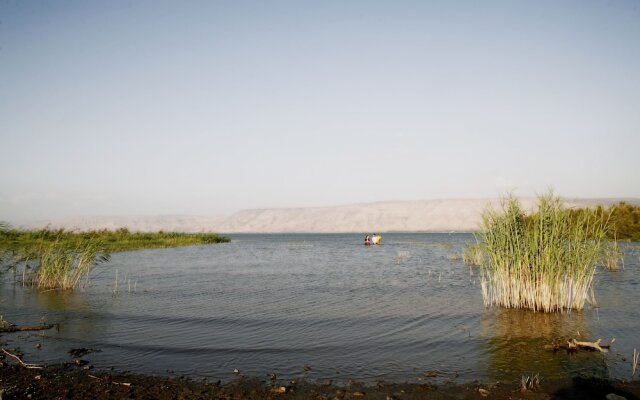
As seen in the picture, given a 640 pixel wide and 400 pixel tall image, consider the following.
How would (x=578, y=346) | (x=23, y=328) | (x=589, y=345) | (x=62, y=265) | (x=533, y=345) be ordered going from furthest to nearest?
(x=62, y=265) → (x=23, y=328) → (x=533, y=345) → (x=578, y=346) → (x=589, y=345)

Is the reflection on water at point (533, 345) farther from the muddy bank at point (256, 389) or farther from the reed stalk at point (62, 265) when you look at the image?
the reed stalk at point (62, 265)

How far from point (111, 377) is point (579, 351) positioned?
11535 mm

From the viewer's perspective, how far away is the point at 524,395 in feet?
28.3

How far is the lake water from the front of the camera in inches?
418

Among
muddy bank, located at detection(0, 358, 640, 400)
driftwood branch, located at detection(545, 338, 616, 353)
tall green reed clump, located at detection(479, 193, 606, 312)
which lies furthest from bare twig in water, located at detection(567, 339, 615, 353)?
tall green reed clump, located at detection(479, 193, 606, 312)

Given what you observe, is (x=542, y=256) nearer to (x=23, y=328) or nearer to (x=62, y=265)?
(x=23, y=328)

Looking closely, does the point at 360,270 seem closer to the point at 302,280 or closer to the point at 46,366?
the point at 302,280

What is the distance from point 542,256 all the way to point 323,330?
8143 mm

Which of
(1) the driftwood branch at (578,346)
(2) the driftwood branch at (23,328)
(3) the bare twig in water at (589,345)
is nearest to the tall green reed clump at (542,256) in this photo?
(1) the driftwood branch at (578,346)

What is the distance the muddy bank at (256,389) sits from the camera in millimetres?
8555

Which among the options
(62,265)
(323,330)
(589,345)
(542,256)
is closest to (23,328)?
(323,330)

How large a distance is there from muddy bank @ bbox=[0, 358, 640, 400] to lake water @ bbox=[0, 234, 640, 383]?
0.58 metres

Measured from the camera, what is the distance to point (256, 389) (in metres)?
9.09

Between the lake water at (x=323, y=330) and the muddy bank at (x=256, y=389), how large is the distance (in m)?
0.58
